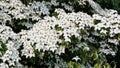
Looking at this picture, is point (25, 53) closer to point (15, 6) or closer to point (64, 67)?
point (64, 67)

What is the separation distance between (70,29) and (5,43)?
3.12 ft

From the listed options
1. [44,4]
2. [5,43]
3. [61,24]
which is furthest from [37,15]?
[5,43]

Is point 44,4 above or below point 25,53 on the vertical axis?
above

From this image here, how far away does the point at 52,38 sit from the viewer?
4.26 metres

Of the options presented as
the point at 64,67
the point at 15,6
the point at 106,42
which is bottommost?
the point at 64,67

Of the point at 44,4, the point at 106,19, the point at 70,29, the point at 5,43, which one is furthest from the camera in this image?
the point at 44,4

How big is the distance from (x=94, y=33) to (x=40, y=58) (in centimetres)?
111

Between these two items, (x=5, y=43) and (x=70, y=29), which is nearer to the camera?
(x=5, y=43)

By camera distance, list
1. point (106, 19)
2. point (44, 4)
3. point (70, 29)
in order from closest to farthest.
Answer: point (70, 29), point (106, 19), point (44, 4)

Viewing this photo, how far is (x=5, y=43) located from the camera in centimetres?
413

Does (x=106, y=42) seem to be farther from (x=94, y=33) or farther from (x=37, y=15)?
(x=37, y=15)

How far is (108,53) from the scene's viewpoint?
15.7 ft

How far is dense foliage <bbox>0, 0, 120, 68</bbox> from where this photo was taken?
4.19 metres

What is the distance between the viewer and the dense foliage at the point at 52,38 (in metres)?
4.19
